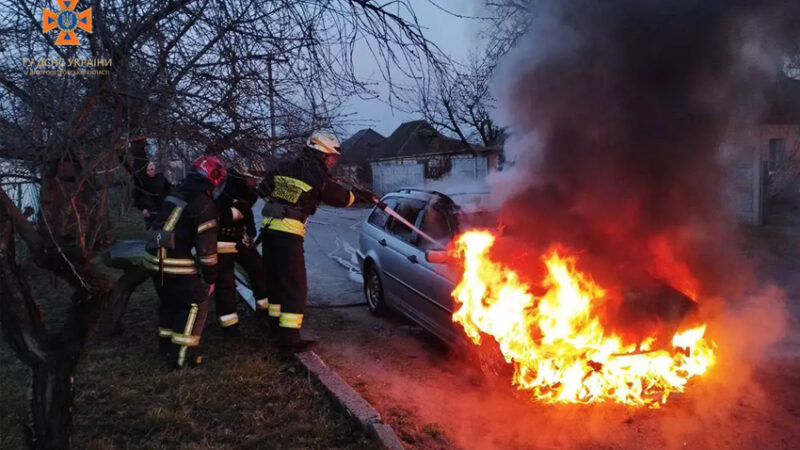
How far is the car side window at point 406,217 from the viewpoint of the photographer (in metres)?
6.25

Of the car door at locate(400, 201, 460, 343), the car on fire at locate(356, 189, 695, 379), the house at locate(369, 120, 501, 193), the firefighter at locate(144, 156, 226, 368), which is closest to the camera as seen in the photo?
the car on fire at locate(356, 189, 695, 379)

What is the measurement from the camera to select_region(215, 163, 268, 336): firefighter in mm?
5824

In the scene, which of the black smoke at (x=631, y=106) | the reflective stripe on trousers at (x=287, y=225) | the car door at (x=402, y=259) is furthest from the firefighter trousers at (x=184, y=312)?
the black smoke at (x=631, y=106)

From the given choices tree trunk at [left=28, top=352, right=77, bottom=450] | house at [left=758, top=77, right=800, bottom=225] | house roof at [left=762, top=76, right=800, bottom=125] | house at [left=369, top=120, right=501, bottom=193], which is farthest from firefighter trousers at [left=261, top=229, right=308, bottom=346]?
house at [left=758, top=77, right=800, bottom=225]

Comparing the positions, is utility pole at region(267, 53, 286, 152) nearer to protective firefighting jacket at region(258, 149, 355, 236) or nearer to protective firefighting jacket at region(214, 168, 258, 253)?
protective firefighting jacket at region(258, 149, 355, 236)

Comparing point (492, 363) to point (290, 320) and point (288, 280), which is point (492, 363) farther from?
point (288, 280)

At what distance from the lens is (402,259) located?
20.3 ft

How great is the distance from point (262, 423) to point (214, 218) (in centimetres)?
195

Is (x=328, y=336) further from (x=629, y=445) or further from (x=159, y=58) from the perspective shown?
(x=159, y=58)

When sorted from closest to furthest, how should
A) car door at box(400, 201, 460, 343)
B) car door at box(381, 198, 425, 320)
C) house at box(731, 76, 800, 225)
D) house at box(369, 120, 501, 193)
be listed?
car door at box(400, 201, 460, 343), car door at box(381, 198, 425, 320), house at box(731, 76, 800, 225), house at box(369, 120, 501, 193)

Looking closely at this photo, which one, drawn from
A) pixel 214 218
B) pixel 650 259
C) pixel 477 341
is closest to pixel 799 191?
pixel 650 259

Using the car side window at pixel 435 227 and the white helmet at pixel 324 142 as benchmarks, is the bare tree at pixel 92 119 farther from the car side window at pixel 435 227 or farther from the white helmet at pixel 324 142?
the car side window at pixel 435 227

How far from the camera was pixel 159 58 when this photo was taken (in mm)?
3266

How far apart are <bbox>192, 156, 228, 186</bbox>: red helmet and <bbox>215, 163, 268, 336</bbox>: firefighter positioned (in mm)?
915
